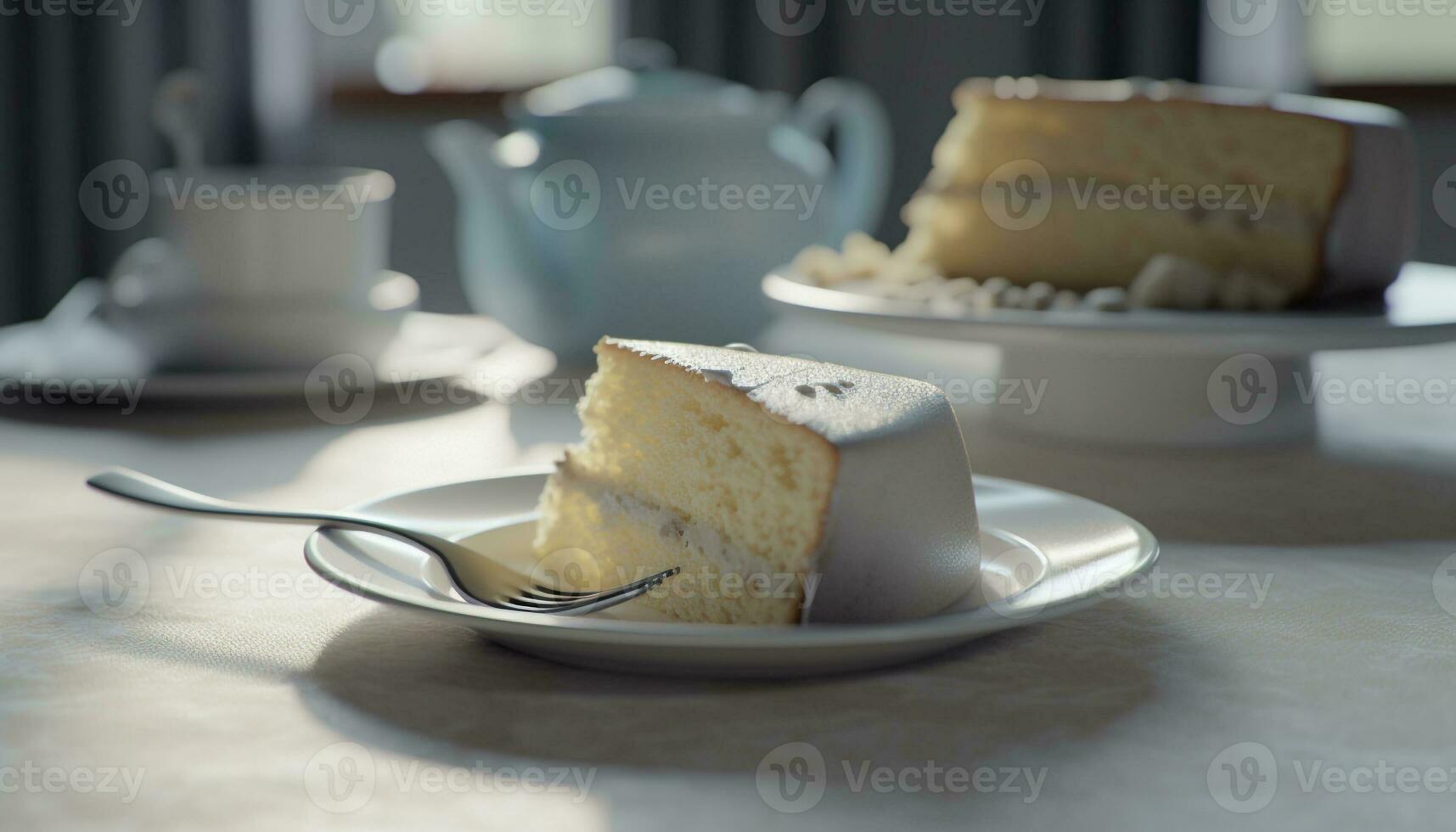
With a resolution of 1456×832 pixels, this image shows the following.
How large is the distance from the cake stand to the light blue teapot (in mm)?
169

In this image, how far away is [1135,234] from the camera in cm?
121

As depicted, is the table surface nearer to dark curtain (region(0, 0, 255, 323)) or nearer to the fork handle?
the fork handle

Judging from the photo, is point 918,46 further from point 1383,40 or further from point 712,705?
point 712,705

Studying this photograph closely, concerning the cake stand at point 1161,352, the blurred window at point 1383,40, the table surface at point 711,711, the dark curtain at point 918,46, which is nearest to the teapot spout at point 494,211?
the cake stand at point 1161,352

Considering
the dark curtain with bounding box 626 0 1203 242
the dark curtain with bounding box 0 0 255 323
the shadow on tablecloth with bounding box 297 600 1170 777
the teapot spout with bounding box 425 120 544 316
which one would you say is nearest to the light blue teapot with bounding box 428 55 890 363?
the teapot spout with bounding box 425 120 544 316

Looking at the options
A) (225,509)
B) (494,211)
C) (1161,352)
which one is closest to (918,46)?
(494,211)

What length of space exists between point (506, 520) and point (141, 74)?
2881 mm

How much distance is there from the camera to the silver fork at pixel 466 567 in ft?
1.81

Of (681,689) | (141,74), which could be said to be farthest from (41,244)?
(681,689)

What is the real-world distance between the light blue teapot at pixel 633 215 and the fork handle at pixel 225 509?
59cm

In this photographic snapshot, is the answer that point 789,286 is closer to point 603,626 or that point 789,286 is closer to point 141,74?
point 603,626

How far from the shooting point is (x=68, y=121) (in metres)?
3.16

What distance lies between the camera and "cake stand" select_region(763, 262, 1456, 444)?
2.88ft

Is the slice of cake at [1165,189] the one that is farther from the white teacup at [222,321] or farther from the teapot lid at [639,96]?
the white teacup at [222,321]
